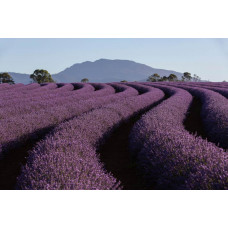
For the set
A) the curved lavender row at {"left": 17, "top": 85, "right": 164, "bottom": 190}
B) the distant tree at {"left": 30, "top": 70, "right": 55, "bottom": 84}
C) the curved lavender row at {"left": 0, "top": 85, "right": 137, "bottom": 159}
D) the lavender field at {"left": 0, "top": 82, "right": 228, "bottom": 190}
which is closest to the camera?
the curved lavender row at {"left": 17, "top": 85, "right": 164, "bottom": 190}

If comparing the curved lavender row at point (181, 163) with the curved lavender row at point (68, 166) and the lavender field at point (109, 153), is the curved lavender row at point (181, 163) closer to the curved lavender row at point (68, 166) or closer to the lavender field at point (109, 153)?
the lavender field at point (109, 153)

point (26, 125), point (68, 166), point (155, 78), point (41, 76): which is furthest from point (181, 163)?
point (155, 78)

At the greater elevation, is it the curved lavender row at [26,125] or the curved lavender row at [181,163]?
the curved lavender row at [181,163]

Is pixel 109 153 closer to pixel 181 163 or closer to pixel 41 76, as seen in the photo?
pixel 181 163

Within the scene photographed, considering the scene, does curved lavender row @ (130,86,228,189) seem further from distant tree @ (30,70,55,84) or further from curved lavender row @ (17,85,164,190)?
distant tree @ (30,70,55,84)

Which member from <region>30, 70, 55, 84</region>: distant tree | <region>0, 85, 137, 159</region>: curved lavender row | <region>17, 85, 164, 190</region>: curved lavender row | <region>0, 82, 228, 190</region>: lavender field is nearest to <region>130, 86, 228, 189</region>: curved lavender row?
<region>0, 82, 228, 190</region>: lavender field

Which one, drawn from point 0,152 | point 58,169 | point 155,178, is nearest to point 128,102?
point 0,152

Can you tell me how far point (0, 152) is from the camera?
16.0ft

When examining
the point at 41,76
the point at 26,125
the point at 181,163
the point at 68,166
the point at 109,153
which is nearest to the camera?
the point at 68,166

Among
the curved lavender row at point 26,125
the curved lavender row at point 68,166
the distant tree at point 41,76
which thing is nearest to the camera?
the curved lavender row at point 68,166

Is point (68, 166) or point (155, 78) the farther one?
point (155, 78)

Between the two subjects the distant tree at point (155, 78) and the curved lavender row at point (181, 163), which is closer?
→ the curved lavender row at point (181, 163)

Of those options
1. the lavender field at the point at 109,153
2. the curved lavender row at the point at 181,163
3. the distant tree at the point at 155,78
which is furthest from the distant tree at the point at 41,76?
the curved lavender row at the point at 181,163

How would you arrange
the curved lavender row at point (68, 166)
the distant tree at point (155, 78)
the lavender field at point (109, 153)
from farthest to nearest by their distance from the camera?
the distant tree at point (155, 78) < the lavender field at point (109, 153) < the curved lavender row at point (68, 166)
